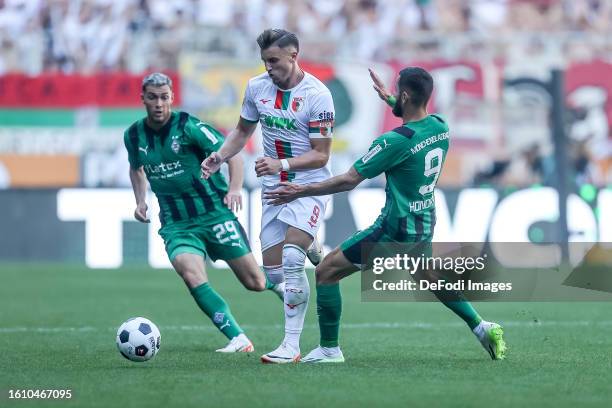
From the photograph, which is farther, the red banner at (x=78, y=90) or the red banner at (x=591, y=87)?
the red banner at (x=591, y=87)

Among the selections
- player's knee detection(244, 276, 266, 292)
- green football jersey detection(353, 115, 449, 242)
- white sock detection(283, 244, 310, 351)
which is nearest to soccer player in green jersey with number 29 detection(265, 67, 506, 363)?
green football jersey detection(353, 115, 449, 242)

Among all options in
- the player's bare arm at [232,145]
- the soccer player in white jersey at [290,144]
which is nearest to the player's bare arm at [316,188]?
the soccer player in white jersey at [290,144]

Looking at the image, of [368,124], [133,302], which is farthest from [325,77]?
[133,302]

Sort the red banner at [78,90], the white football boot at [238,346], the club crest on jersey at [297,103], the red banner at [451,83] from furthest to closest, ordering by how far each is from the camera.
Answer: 1. the red banner at [451,83]
2. the red banner at [78,90]
3. the white football boot at [238,346]
4. the club crest on jersey at [297,103]

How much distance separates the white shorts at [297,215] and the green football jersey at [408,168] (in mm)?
608

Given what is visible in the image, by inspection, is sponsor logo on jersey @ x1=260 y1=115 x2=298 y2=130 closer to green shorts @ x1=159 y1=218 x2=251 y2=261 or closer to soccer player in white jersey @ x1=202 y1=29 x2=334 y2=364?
soccer player in white jersey @ x1=202 y1=29 x2=334 y2=364

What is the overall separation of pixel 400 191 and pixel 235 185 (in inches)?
70.1

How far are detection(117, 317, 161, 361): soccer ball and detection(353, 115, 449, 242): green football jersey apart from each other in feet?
5.63

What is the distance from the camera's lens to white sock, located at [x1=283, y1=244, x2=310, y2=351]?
870 cm

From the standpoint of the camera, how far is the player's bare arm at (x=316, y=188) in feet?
27.1

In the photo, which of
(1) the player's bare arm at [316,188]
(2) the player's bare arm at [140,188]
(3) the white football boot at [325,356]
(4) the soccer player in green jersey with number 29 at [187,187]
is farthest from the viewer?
(2) the player's bare arm at [140,188]

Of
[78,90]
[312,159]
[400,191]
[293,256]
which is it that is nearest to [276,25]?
[78,90]

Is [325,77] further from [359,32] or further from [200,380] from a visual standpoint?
[200,380]

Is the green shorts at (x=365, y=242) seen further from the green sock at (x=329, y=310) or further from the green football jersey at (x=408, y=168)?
the green sock at (x=329, y=310)
